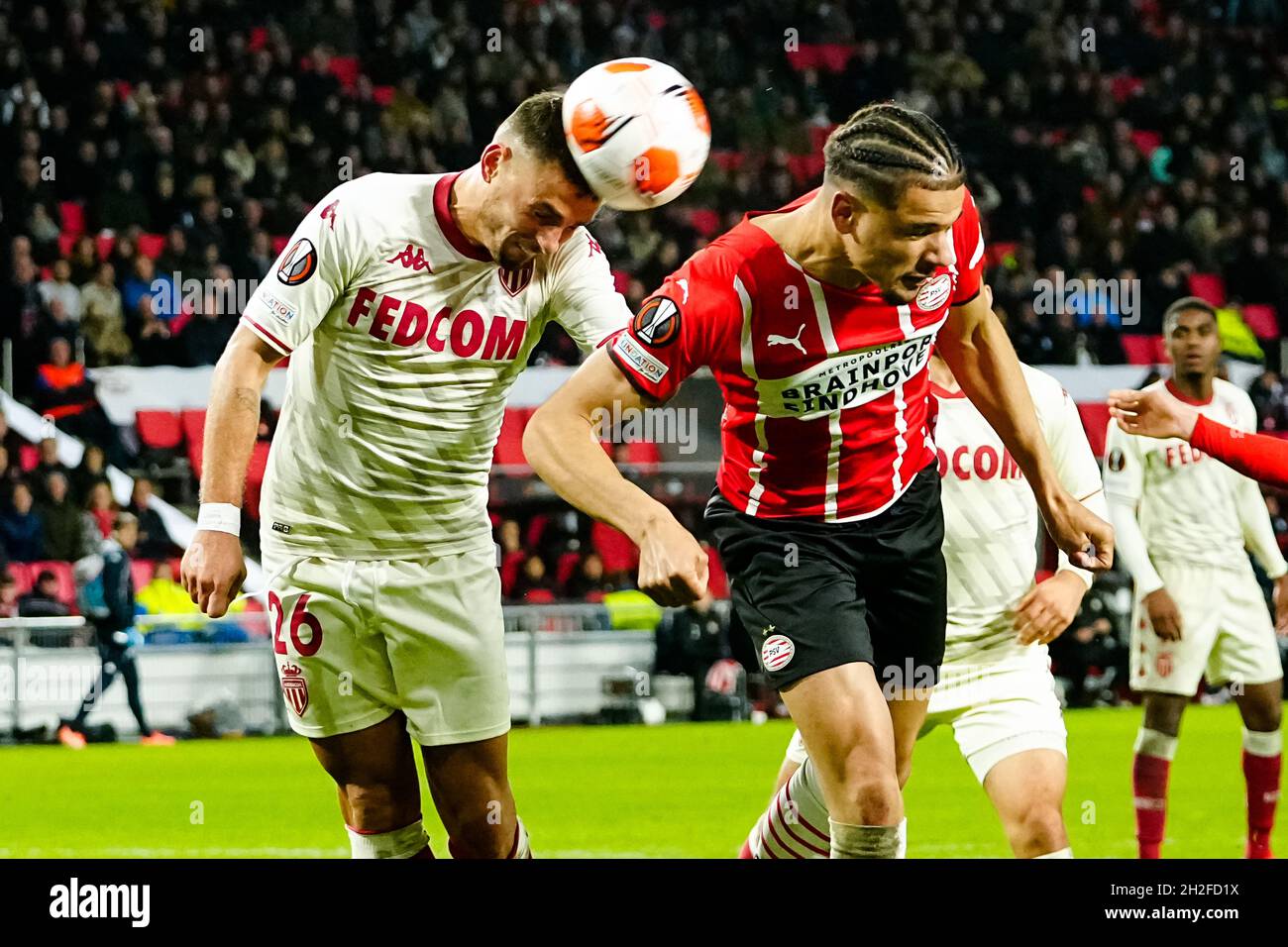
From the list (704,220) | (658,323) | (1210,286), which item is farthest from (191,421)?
(658,323)

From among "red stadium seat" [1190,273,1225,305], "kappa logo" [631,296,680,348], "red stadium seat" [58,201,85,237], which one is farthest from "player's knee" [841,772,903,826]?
"red stadium seat" [1190,273,1225,305]

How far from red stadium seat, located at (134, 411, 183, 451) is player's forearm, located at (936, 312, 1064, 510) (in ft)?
25.8

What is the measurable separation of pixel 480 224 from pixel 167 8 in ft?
36.4

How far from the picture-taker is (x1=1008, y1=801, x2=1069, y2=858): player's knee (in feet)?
13.2

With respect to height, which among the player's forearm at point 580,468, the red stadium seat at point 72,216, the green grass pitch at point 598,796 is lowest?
the green grass pitch at point 598,796

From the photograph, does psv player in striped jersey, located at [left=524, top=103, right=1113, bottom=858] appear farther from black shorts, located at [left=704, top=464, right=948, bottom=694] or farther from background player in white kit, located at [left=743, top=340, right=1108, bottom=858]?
background player in white kit, located at [left=743, top=340, right=1108, bottom=858]

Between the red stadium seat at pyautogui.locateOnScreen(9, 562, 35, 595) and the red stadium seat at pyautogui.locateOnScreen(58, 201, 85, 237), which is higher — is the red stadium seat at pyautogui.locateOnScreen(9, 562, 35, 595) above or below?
below

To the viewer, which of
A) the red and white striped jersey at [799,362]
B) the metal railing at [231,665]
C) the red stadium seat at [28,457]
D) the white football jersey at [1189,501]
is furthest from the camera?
the red stadium seat at [28,457]

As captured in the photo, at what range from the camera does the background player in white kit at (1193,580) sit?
6.10 meters

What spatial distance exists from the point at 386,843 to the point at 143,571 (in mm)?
7138

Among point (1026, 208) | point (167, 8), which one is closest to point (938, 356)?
point (1026, 208)

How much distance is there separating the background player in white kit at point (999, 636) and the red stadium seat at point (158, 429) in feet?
24.1

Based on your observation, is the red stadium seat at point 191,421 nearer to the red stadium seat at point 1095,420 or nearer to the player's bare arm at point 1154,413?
the red stadium seat at point 1095,420

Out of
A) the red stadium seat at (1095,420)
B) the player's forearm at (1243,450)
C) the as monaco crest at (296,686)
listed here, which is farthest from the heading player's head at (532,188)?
the red stadium seat at (1095,420)
